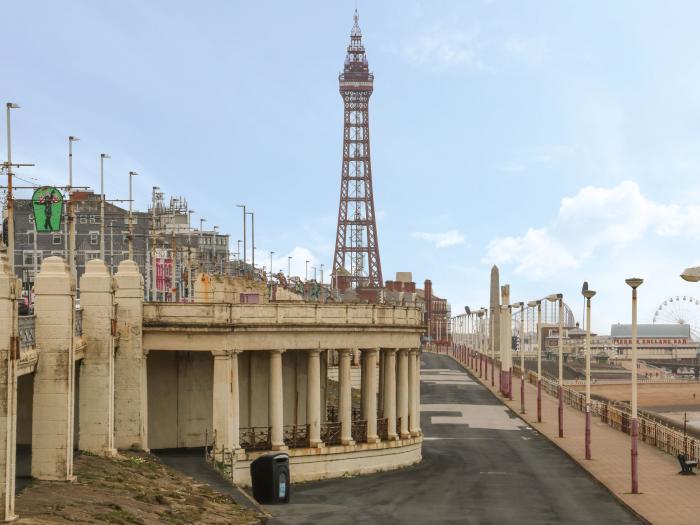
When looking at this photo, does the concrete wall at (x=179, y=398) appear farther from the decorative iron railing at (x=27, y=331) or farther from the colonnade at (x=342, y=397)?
the decorative iron railing at (x=27, y=331)

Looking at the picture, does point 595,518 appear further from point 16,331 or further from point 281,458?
point 16,331

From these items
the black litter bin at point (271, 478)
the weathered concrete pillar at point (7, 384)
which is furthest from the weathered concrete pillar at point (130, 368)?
the weathered concrete pillar at point (7, 384)

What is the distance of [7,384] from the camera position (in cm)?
→ 3319

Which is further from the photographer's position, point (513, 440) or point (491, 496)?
point (513, 440)

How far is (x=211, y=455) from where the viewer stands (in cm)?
5331

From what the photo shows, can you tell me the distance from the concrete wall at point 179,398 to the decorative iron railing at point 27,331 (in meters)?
15.9

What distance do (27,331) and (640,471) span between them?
32927mm

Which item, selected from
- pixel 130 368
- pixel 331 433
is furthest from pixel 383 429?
pixel 130 368

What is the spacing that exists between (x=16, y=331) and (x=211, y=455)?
2052 cm

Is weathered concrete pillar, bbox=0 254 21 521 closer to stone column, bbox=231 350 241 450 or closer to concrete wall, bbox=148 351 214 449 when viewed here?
stone column, bbox=231 350 241 450

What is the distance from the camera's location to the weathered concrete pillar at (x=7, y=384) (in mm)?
32906

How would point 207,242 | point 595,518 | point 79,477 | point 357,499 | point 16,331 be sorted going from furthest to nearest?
1. point 207,242
2. point 357,499
3. point 595,518
4. point 79,477
5. point 16,331

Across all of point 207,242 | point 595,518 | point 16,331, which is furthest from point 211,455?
point 207,242

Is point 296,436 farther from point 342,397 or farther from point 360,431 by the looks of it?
point 360,431
